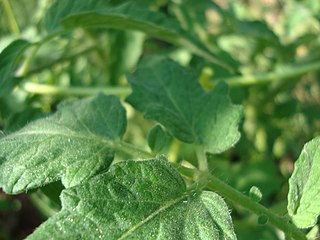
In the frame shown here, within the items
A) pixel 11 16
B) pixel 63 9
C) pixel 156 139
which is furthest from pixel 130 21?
pixel 11 16

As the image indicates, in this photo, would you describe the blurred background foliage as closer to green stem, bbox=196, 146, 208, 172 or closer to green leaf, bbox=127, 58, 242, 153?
green leaf, bbox=127, 58, 242, 153

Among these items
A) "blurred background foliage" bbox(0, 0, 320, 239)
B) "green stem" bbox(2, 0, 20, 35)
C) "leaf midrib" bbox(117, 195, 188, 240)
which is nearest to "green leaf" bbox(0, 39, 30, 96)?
"blurred background foliage" bbox(0, 0, 320, 239)

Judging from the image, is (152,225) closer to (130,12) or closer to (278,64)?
(130,12)

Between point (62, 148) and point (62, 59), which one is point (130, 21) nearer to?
point (62, 148)

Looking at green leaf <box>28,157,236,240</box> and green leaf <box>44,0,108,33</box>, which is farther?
green leaf <box>44,0,108,33</box>

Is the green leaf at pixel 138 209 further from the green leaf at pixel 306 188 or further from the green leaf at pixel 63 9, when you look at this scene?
the green leaf at pixel 63 9

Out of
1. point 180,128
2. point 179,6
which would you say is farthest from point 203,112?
point 179,6
